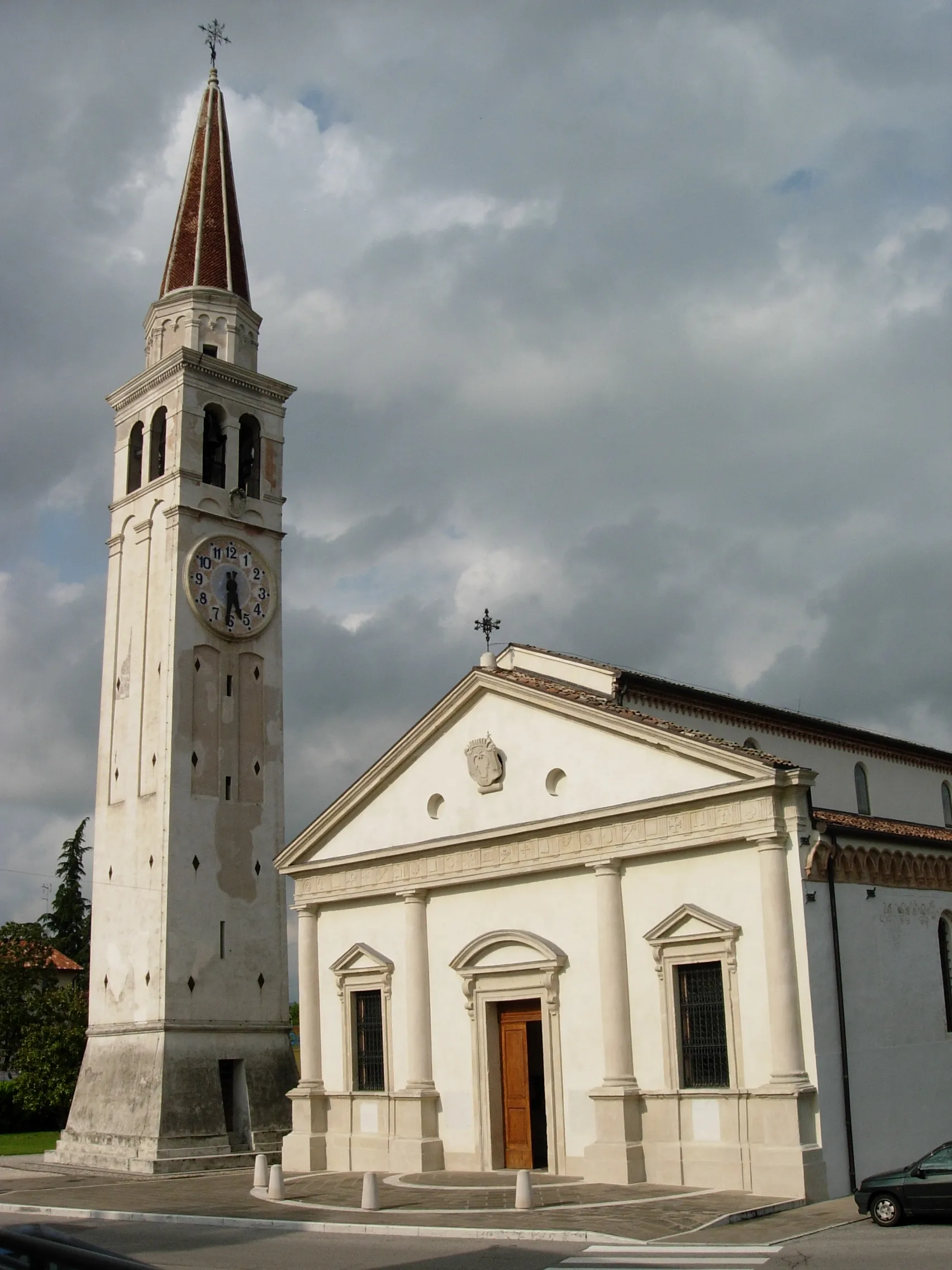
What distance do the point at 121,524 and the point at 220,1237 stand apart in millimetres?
23199

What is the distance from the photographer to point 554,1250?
1522 cm

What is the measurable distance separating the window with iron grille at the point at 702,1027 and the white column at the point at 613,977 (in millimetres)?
987

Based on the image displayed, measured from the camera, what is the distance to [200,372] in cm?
3631

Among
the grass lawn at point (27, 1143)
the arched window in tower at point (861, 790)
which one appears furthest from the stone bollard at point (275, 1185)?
the grass lawn at point (27, 1143)

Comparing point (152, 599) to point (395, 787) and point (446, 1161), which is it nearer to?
point (395, 787)

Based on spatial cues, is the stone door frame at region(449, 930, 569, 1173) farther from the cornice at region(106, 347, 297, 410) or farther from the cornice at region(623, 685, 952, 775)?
the cornice at region(106, 347, 297, 410)

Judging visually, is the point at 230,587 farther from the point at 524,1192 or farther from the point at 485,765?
the point at 524,1192

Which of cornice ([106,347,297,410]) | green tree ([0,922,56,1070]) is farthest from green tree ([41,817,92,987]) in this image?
cornice ([106,347,297,410])

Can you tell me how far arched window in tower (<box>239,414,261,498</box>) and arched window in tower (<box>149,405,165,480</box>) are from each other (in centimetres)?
218

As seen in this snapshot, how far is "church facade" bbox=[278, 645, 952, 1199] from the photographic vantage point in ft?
64.4

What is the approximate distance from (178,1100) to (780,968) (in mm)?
17434

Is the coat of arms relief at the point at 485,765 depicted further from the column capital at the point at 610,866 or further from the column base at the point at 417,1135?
the column base at the point at 417,1135

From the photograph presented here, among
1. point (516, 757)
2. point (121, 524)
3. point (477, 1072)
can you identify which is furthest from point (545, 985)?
point (121, 524)

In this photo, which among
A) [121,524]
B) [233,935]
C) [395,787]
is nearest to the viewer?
[395,787]
